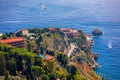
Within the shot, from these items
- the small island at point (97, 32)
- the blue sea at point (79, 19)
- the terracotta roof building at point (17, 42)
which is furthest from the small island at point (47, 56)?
the small island at point (97, 32)

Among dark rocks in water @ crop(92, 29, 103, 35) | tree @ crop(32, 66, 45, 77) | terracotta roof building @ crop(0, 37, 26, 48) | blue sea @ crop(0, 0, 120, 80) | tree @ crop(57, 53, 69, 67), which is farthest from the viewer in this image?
dark rocks in water @ crop(92, 29, 103, 35)

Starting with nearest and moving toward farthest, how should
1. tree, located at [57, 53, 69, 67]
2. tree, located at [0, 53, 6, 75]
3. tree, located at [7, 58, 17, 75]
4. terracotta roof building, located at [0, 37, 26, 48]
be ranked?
tree, located at [0, 53, 6, 75]
tree, located at [7, 58, 17, 75]
tree, located at [57, 53, 69, 67]
terracotta roof building, located at [0, 37, 26, 48]

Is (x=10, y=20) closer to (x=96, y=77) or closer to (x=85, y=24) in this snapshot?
(x=85, y=24)

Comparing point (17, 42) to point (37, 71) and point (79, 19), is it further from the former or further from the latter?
point (79, 19)

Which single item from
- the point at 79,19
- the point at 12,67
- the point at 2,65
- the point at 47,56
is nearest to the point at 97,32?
the point at 79,19

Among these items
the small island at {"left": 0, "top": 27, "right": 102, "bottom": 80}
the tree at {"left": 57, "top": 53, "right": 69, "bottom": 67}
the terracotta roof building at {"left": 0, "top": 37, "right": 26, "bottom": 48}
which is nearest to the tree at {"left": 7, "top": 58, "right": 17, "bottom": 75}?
the small island at {"left": 0, "top": 27, "right": 102, "bottom": 80}

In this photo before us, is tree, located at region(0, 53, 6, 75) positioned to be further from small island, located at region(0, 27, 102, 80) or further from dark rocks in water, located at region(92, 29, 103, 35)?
dark rocks in water, located at region(92, 29, 103, 35)
